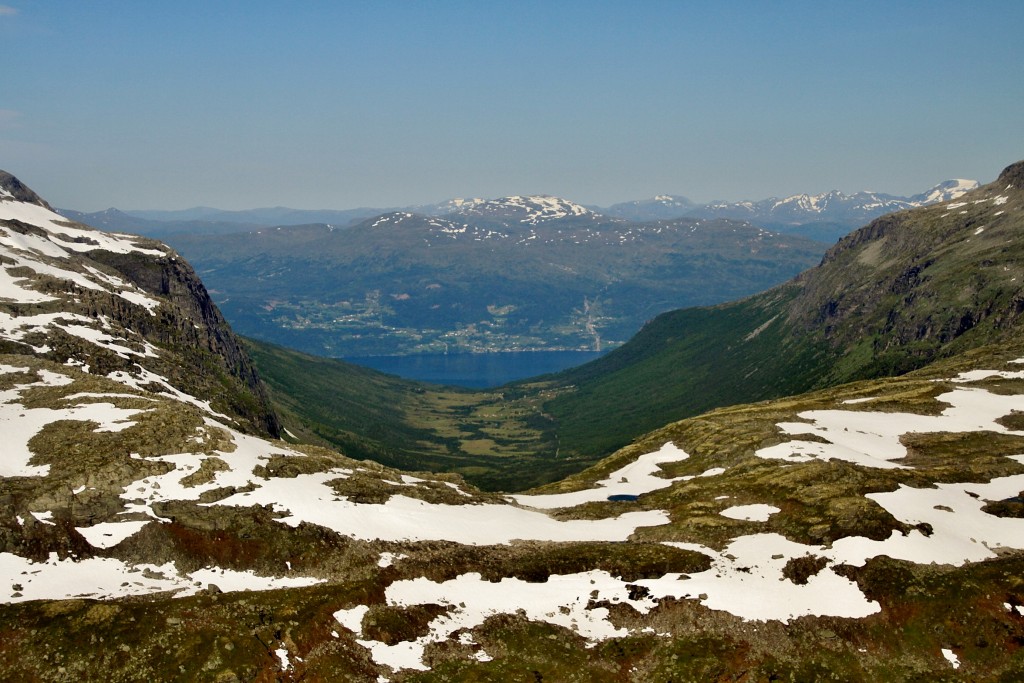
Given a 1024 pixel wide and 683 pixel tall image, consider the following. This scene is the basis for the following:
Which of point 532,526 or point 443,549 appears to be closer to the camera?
point 443,549

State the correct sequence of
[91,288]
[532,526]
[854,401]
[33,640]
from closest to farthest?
[33,640] → [532,526] → [854,401] → [91,288]

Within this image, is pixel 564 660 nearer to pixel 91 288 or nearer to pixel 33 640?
pixel 33 640

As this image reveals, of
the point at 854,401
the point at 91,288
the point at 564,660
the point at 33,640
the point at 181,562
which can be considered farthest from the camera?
the point at 91,288

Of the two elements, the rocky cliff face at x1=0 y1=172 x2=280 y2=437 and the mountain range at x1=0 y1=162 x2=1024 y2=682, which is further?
the rocky cliff face at x1=0 y1=172 x2=280 y2=437

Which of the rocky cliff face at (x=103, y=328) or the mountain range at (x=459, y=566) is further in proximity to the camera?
the rocky cliff face at (x=103, y=328)

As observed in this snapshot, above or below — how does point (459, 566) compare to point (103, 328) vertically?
below

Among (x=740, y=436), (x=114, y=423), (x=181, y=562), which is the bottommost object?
(x=740, y=436)

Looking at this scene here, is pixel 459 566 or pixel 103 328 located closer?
pixel 459 566

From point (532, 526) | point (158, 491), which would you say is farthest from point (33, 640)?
point (532, 526)

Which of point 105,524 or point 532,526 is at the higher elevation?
point 105,524

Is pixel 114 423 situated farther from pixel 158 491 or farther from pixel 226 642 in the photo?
pixel 226 642
